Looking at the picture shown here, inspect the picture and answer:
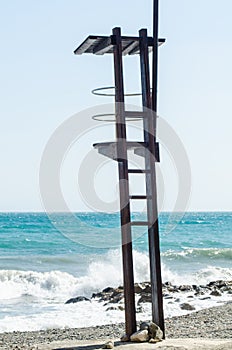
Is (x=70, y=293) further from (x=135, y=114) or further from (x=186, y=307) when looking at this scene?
(x=135, y=114)

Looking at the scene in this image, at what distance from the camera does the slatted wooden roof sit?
9070 mm

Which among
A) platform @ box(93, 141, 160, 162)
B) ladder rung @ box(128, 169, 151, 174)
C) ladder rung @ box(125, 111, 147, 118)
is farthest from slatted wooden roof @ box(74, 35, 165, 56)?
ladder rung @ box(128, 169, 151, 174)

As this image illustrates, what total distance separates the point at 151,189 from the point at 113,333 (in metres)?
3.61

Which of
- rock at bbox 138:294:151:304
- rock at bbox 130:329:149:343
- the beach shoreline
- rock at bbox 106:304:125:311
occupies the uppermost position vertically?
rock at bbox 130:329:149:343

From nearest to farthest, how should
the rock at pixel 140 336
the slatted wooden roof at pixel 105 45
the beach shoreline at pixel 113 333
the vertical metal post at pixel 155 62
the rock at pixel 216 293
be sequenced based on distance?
the rock at pixel 140 336, the slatted wooden roof at pixel 105 45, the vertical metal post at pixel 155 62, the beach shoreline at pixel 113 333, the rock at pixel 216 293

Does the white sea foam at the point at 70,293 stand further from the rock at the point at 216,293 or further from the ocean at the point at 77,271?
the rock at the point at 216,293

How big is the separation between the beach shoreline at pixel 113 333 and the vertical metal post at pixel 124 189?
3.29ft

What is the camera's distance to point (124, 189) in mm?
8914

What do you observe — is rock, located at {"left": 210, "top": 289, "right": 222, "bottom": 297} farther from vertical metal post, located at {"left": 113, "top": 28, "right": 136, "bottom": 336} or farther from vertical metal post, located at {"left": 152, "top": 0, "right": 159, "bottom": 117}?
vertical metal post, located at {"left": 152, "top": 0, "right": 159, "bottom": 117}

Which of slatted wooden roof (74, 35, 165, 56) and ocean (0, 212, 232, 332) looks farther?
ocean (0, 212, 232, 332)

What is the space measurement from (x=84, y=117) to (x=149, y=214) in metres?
1.64

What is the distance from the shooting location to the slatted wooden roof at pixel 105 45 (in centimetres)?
907

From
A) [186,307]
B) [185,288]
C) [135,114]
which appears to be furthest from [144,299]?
[135,114]

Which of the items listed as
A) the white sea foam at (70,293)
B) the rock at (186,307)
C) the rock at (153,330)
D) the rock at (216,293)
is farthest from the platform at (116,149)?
the rock at (216,293)
